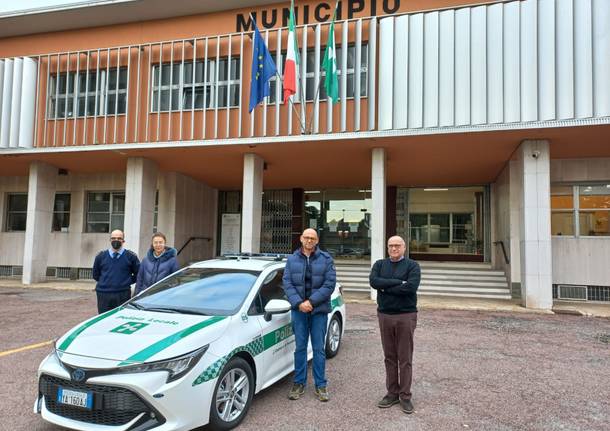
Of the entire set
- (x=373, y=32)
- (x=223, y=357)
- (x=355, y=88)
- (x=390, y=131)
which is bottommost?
(x=223, y=357)

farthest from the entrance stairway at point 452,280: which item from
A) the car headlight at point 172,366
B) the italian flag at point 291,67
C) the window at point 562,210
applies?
the car headlight at point 172,366

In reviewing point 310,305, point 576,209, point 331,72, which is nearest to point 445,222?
point 576,209

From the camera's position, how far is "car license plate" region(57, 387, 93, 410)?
3170mm

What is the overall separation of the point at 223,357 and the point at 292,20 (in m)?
9.74

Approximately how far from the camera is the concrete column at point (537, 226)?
10.4m

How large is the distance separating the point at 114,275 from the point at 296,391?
2.81m

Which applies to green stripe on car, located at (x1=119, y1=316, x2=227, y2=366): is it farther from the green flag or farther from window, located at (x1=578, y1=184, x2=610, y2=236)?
window, located at (x1=578, y1=184, x2=610, y2=236)

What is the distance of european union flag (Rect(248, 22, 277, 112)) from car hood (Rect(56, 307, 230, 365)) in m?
8.22

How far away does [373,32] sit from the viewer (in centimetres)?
1116

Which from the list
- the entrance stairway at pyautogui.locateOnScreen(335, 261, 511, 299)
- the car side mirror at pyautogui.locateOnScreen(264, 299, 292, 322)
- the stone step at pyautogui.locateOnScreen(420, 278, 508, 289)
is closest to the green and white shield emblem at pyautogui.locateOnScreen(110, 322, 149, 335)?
the car side mirror at pyautogui.locateOnScreen(264, 299, 292, 322)

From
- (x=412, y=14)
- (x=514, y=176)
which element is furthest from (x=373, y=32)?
(x=514, y=176)

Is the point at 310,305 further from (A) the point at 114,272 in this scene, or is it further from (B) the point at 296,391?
(A) the point at 114,272

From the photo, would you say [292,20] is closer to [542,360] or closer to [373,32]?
[373,32]

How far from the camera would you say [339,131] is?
11523mm
